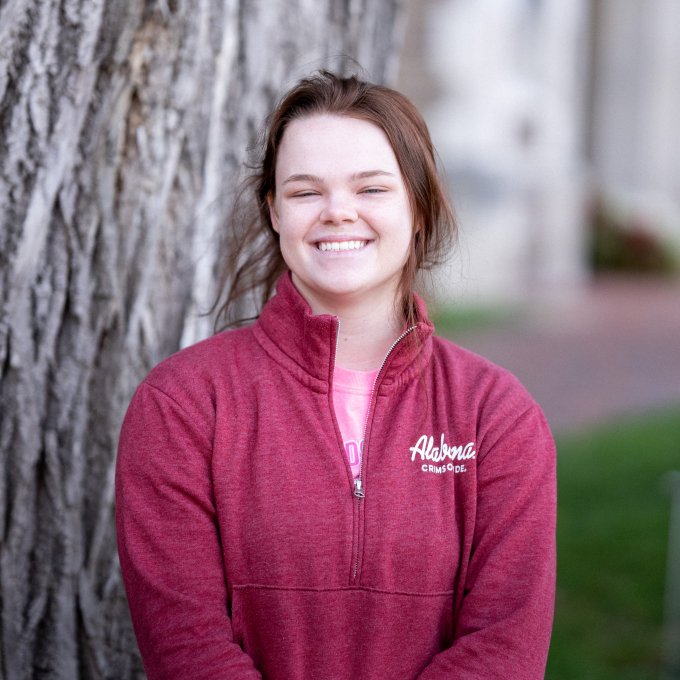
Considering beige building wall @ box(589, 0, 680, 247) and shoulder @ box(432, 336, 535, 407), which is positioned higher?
beige building wall @ box(589, 0, 680, 247)

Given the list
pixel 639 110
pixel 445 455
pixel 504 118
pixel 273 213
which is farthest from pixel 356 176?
pixel 639 110

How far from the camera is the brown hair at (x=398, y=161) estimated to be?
166 cm

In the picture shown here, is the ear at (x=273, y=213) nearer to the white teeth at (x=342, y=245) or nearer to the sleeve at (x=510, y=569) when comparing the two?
the white teeth at (x=342, y=245)

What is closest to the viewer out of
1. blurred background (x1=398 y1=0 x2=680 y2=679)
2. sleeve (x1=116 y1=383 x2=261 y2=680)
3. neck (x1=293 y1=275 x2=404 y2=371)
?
sleeve (x1=116 y1=383 x2=261 y2=680)

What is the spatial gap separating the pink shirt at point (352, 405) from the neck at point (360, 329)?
0.08 feet

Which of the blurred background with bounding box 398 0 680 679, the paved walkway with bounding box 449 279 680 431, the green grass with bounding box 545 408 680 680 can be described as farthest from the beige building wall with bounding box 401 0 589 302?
the green grass with bounding box 545 408 680 680

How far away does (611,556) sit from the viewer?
3992 mm

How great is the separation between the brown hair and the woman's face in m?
0.03

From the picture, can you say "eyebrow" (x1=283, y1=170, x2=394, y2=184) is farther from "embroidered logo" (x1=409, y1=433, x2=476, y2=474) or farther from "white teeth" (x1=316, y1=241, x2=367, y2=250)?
"embroidered logo" (x1=409, y1=433, x2=476, y2=474)

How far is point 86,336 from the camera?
205 cm

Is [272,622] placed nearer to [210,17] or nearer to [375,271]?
[375,271]

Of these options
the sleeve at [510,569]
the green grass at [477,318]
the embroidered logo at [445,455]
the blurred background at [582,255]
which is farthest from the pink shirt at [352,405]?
the green grass at [477,318]

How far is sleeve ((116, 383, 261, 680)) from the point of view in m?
1.47

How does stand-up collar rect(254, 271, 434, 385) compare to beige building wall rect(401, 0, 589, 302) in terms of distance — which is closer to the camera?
stand-up collar rect(254, 271, 434, 385)
